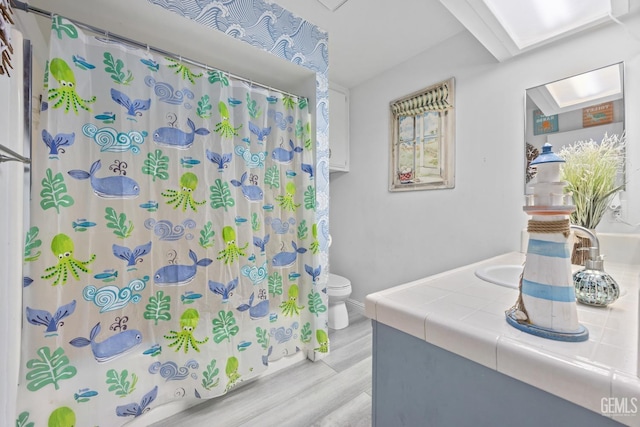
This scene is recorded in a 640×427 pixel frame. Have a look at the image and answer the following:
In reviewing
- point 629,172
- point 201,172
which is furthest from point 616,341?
point 201,172

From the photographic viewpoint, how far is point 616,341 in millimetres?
500

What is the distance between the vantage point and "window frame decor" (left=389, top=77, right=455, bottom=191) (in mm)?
1941

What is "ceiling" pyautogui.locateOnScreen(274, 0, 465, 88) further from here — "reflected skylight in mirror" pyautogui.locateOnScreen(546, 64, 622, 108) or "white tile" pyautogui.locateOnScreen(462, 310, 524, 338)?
"white tile" pyautogui.locateOnScreen(462, 310, 524, 338)

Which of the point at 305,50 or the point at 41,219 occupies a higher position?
the point at 305,50

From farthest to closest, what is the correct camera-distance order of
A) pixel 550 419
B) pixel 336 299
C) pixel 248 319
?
pixel 336 299 < pixel 248 319 < pixel 550 419

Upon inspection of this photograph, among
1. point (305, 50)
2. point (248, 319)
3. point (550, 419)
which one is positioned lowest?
point (248, 319)

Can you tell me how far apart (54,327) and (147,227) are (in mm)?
517

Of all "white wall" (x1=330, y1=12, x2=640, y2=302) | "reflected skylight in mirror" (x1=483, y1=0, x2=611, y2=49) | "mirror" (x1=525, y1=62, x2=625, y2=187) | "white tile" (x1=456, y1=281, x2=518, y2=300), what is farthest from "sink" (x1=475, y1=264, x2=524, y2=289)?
"reflected skylight in mirror" (x1=483, y1=0, x2=611, y2=49)

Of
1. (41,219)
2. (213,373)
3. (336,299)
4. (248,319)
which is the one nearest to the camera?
(41,219)

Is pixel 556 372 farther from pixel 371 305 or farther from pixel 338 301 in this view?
pixel 338 301

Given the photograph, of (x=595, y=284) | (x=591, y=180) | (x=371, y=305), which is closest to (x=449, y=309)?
(x=371, y=305)

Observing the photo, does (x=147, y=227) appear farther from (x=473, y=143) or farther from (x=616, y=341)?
(x=473, y=143)

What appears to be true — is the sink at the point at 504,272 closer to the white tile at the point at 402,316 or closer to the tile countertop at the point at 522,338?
the tile countertop at the point at 522,338

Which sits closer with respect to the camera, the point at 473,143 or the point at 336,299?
the point at 473,143
